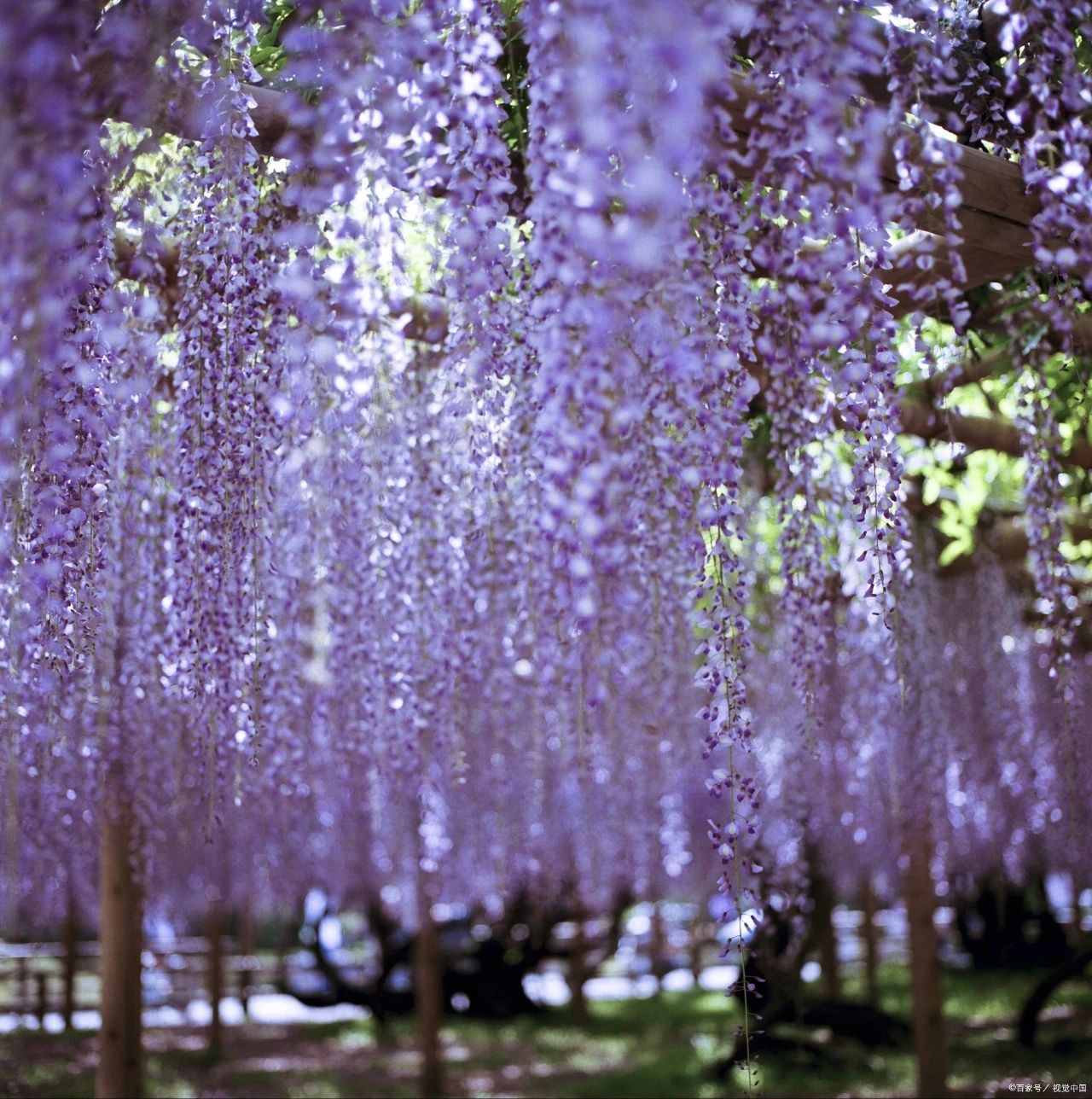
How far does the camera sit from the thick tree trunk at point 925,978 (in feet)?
21.2

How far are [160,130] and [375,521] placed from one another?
2112 mm

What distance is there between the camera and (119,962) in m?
5.38

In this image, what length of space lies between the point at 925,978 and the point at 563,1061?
319 cm

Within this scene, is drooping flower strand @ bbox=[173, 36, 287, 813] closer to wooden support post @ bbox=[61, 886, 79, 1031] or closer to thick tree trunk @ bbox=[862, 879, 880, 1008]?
wooden support post @ bbox=[61, 886, 79, 1031]

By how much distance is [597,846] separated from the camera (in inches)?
373

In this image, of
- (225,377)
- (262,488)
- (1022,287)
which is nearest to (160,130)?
(225,377)

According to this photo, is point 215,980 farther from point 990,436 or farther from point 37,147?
point 37,147

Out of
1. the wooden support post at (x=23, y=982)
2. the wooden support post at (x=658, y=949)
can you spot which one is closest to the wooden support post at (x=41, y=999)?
the wooden support post at (x=23, y=982)

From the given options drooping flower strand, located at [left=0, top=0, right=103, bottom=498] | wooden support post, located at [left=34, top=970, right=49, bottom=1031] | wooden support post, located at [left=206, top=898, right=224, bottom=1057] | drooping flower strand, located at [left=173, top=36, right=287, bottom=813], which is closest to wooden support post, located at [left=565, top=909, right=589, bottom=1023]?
wooden support post, located at [left=206, top=898, right=224, bottom=1057]

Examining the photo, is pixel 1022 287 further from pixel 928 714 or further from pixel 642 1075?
pixel 642 1075

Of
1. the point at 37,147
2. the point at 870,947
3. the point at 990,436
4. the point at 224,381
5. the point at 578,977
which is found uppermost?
the point at 990,436

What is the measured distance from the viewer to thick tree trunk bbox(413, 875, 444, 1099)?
7.54 metres

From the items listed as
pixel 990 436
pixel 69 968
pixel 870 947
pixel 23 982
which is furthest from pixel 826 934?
pixel 23 982

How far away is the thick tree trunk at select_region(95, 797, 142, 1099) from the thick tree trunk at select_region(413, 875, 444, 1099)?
2429mm
